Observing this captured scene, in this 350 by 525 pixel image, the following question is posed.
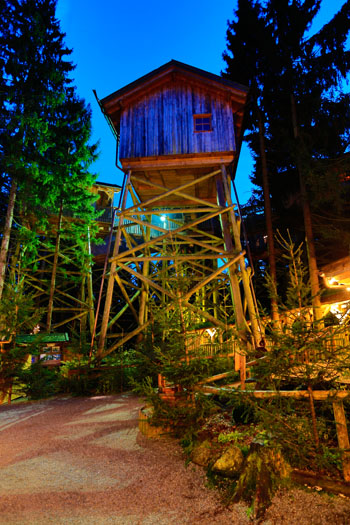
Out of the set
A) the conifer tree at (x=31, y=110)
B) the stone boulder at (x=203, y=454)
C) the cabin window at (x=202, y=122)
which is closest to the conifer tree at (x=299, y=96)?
the cabin window at (x=202, y=122)

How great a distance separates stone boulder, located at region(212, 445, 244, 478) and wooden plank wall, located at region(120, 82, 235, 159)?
8.54m

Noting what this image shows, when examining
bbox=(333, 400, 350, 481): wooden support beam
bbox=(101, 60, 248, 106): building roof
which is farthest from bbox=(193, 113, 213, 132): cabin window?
bbox=(333, 400, 350, 481): wooden support beam

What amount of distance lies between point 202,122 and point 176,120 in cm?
Answer: 92

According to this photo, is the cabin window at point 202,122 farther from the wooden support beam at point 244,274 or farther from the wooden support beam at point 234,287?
the wooden support beam at point 234,287

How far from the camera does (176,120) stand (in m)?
10.1

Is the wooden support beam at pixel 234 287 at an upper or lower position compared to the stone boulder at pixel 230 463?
upper

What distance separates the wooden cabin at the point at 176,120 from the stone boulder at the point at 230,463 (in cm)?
817

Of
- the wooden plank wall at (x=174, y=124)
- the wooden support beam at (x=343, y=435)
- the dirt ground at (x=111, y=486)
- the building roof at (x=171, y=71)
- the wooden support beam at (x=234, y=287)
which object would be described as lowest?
the dirt ground at (x=111, y=486)

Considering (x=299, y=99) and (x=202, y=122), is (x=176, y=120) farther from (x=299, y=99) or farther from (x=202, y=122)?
(x=299, y=99)

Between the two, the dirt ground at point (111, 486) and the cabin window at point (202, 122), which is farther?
the cabin window at point (202, 122)

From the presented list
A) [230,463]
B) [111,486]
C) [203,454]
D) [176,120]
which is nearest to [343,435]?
[230,463]

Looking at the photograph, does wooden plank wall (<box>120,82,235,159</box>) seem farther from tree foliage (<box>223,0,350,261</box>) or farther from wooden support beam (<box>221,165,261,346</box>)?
tree foliage (<box>223,0,350,261</box>)

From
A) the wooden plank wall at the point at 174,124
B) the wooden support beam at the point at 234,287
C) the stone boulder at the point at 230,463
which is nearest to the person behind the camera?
the stone boulder at the point at 230,463

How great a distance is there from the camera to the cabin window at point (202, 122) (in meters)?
10.1
